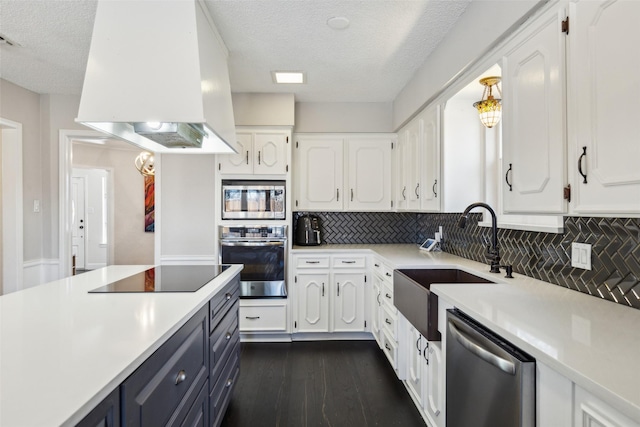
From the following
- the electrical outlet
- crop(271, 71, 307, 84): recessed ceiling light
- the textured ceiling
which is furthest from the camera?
crop(271, 71, 307, 84): recessed ceiling light

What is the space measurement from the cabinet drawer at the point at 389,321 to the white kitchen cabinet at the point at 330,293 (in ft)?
1.55

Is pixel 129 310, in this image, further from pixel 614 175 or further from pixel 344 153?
pixel 344 153

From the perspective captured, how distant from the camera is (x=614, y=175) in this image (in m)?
1.04

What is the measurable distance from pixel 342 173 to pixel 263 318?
1.73 meters

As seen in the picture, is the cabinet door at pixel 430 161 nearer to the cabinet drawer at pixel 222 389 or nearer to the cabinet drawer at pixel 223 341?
the cabinet drawer at pixel 223 341

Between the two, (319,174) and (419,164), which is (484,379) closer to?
(419,164)

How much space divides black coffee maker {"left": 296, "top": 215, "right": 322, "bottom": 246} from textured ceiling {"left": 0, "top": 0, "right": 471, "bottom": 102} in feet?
4.53

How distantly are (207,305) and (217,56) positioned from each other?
158 centimetres

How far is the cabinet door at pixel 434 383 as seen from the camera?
1.65 meters

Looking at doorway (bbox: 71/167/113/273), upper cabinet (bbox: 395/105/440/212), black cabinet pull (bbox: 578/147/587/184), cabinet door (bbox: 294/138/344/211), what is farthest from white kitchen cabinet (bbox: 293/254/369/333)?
doorway (bbox: 71/167/113/273)

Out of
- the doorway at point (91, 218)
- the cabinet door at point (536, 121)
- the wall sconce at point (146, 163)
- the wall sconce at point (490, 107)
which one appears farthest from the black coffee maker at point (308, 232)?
the doorway at point (91, 218)

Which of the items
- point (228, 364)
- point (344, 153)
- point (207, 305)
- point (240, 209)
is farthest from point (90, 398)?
point (344, 153)

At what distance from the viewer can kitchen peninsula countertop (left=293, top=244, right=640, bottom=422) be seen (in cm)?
75

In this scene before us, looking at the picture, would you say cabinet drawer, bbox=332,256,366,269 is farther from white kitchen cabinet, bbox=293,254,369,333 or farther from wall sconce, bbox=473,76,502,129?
wall sconce, bbox=473,76,502,129
